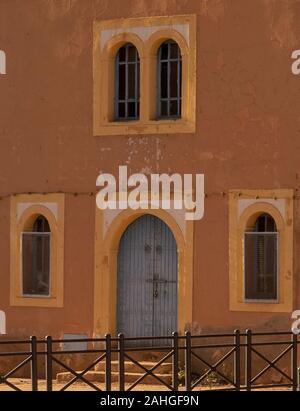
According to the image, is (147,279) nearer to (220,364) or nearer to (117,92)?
(220,364)

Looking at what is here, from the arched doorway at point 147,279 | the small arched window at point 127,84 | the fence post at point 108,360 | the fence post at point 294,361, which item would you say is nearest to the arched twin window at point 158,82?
the small arched window at point 127,84

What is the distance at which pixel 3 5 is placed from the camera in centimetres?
3219

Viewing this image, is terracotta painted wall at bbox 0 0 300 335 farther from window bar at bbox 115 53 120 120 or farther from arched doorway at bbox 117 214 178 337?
arched doorway at bbox 117 214 178 337

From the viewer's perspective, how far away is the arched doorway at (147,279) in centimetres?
3062

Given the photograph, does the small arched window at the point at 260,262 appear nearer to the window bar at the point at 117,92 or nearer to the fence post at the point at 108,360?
the window bar at the point at 117,92

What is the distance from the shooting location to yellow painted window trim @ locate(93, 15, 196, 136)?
30281mm

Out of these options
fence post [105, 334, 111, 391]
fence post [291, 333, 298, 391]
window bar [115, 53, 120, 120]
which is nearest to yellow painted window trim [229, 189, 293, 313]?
fence post [291, 333, 298, 391]

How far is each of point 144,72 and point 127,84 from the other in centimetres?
59
